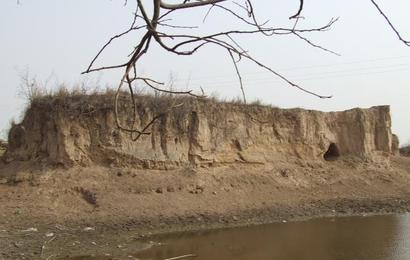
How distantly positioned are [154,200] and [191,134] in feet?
12.4

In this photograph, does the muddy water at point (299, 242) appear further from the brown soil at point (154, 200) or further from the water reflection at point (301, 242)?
the brown soil at point (154, 200)

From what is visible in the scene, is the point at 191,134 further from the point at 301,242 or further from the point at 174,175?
the point at 301,242

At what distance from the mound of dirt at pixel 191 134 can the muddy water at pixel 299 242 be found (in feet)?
11.2

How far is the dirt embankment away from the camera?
13.7 m

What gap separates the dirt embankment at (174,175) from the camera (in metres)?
13.7

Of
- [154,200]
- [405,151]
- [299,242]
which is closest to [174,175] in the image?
[154,200]

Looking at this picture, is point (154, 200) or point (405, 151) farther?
point (405, 151)

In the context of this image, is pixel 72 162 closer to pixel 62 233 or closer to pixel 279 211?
pixel 62 233

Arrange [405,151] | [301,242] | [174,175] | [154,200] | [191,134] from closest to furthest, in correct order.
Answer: [301,242], [154,200], [174,175], [191,134], [405,151]

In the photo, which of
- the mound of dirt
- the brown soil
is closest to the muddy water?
the brown soil

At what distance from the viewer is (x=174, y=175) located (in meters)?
16.9

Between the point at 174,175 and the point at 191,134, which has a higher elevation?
the point at 191,134

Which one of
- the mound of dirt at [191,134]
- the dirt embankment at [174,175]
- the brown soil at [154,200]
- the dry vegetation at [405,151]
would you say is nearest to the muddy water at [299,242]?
the brown soil at [154,200]

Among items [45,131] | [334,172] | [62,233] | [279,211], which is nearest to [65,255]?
[62,233]
